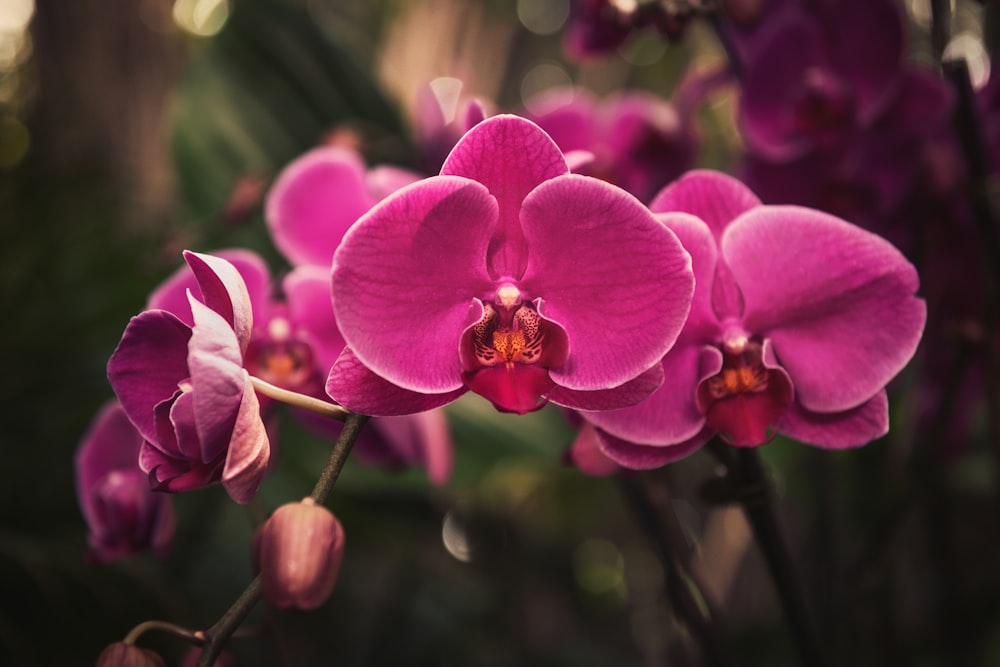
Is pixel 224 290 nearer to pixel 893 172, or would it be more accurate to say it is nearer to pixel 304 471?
pixel 893 172

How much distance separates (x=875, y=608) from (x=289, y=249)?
1.46 feet

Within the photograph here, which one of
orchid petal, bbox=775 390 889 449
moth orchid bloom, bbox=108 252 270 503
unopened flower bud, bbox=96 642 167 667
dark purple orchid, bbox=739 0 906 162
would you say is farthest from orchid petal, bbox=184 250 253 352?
dark purple orchid, bbox=739 0 906 162

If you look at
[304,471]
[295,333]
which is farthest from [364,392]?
[304,471]

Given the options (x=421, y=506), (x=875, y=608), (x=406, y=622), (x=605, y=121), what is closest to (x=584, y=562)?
(x=421, y=506)

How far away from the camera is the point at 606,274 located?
11.5 inches

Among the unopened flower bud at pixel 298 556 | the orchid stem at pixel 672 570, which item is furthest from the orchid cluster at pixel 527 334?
the orchid stem at pixel 672 570

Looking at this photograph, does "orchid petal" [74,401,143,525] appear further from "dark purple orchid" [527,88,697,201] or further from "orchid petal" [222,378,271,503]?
"dark purple orchid" [527,88,697,201]

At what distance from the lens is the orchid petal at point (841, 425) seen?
32cm

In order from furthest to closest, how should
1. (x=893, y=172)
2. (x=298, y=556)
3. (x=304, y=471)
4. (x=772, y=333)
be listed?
(x=304, y=471) → (x=893, y=172) → (x=772, y=333) → (x=298, y=556)

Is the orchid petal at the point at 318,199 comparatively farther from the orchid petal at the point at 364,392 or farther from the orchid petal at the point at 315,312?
the orchid petal at the point at 364,392

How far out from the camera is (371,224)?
0.88 ft

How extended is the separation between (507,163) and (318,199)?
0.61ft

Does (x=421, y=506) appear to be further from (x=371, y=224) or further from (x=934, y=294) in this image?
(x=371, y=224)

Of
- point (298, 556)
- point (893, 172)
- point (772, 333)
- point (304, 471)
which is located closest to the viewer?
point (298, 556)
